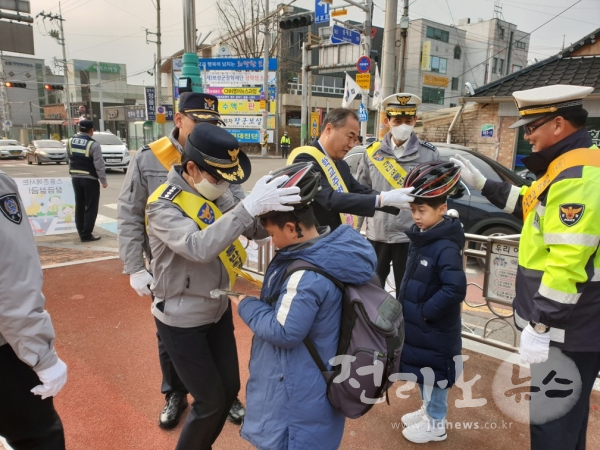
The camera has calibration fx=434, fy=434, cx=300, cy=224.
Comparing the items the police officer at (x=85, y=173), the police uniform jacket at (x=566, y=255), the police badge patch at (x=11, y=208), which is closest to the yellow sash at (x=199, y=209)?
the police badge patch at (x=11, y=208)

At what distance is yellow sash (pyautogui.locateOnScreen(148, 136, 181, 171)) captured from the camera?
10.1 ft

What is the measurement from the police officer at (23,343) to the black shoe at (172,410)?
102cm

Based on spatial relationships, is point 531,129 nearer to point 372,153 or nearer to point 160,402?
point 372,153

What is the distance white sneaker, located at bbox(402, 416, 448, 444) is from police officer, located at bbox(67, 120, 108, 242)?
6.80 meters

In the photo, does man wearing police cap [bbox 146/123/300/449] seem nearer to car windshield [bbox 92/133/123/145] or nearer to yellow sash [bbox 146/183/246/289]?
yellow sash [bbox 146/183/246/289]

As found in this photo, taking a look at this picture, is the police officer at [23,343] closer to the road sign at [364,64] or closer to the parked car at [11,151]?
the road sign at [364,64]

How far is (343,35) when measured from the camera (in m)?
12.7

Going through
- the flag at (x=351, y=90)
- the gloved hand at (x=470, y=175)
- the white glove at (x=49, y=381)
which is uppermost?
the flag at (x=351, y=90)

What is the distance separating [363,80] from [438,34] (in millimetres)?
35336

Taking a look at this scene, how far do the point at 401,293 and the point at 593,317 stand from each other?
1047 millimetres

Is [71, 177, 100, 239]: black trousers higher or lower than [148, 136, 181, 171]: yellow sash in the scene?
lower

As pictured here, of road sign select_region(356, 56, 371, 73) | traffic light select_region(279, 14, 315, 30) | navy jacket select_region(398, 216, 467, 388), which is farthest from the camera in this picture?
traffic light select_region(279, 14, 315, 30)

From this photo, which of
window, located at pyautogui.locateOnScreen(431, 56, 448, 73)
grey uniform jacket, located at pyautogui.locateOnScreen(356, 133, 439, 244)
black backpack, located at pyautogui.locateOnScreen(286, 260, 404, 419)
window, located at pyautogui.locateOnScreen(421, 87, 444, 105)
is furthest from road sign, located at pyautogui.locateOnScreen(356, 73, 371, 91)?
window, located at pyautogui.locateOnScreen(431, 56, 448, 73)

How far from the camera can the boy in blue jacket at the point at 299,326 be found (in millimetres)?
1682
